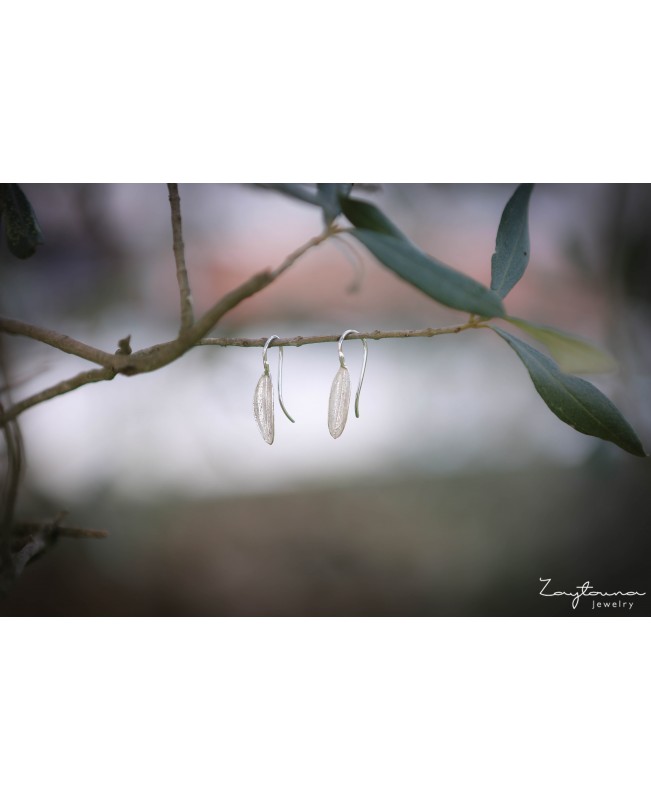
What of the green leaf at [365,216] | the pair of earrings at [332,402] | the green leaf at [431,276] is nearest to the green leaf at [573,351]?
the green leaf at [431,276]

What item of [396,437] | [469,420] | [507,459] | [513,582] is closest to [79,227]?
[396,437]

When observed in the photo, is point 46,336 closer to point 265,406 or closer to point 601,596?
point 265,406

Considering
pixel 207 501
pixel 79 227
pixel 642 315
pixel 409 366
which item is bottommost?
pixel 207 501

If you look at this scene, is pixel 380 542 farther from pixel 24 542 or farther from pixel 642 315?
pixel 24 542

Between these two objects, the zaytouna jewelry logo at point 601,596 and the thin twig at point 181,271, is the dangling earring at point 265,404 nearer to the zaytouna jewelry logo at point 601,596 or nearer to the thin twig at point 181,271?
the thin twig at point 181,271

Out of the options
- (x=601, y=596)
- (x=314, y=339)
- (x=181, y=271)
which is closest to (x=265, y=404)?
(x=314, y=339)
